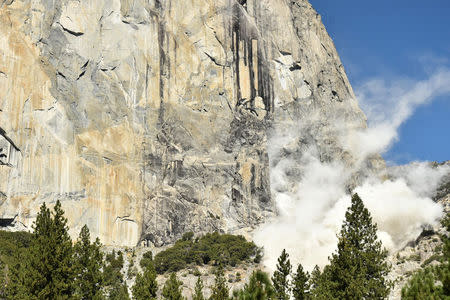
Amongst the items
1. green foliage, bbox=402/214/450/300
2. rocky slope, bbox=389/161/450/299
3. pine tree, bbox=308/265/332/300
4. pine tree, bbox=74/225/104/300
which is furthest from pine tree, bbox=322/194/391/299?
rocky slope, bbox=389/161/450/299

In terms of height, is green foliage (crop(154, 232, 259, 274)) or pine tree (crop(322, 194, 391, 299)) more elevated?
green foliage (crop(154, 232, 259, 274))

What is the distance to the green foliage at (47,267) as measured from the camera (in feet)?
144

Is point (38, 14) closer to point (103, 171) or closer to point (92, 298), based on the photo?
point (103, 171)

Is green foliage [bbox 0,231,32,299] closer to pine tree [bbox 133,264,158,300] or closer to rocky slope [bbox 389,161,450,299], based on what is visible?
pine tree [bbox 133,264,158,300]

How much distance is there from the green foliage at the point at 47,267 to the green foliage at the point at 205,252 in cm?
4159

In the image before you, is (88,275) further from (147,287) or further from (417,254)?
(417,254)

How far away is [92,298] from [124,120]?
51579 mm

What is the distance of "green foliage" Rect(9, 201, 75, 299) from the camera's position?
43.9m

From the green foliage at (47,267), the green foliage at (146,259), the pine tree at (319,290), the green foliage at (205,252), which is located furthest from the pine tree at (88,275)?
the green foliage at (205,252)

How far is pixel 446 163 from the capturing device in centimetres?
14225

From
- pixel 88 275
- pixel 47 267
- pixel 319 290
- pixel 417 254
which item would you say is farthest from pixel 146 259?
pixel 47 267

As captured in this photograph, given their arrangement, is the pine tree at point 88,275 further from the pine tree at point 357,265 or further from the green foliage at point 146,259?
the green foliage at point 146,259

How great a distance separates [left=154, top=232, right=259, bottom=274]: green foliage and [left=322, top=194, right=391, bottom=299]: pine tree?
3838cm

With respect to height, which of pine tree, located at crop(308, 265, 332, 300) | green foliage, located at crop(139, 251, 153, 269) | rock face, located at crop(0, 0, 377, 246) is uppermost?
rock face, located at crop(0, 0, 377, 246)
